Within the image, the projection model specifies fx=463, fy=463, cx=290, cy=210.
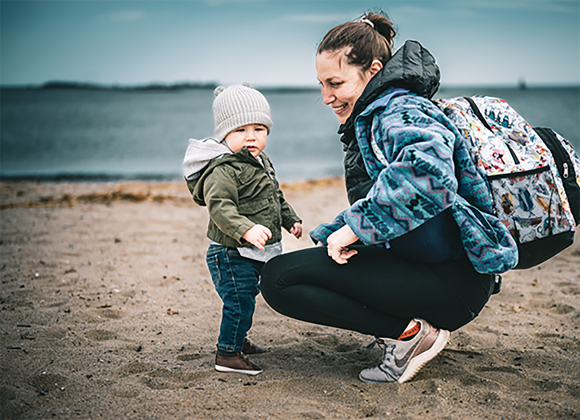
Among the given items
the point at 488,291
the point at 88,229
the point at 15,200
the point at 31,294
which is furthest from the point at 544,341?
the point at 15,200

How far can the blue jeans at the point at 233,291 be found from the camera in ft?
7.61

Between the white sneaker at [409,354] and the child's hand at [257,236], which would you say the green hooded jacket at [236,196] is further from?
the white sneaker at [409,354]

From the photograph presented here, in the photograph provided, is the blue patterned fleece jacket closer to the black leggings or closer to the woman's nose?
the black leggings

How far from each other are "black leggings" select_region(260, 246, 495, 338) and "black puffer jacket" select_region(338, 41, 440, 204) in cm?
33

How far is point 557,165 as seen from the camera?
1.97 meters

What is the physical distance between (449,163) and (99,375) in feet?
6.23

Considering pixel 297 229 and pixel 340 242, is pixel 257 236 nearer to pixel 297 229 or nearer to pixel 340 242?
pixel 340 242

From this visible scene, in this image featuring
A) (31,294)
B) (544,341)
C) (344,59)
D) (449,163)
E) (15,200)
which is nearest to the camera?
(449,163)

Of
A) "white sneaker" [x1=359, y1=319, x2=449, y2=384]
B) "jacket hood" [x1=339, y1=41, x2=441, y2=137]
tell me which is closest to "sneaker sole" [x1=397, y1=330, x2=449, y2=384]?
"white sneaker" [x1=359, y1=319, x2=449, y2=384]

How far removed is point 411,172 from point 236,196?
94 cm

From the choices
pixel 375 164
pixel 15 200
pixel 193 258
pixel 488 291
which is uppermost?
pixel 375 164

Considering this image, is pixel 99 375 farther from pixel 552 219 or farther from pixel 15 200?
pixel 15 200

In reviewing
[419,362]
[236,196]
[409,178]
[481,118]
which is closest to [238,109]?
[236,196]

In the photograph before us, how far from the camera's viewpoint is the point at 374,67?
2.17 metres
